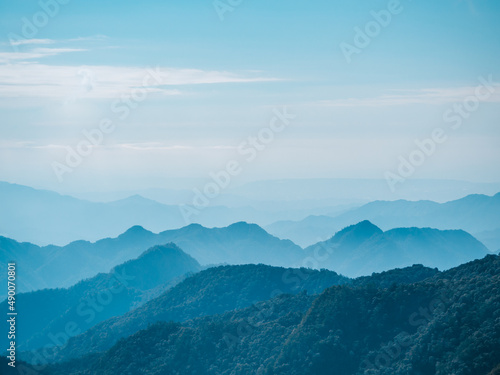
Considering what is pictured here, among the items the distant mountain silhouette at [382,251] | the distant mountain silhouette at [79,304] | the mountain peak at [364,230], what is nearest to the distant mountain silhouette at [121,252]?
the distant mountain silhouette at [382,251]

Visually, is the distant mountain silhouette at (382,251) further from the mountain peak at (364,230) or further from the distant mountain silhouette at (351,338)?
the distant mountain silhouette at (351,338)

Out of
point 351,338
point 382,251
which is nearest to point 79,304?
point 351,338

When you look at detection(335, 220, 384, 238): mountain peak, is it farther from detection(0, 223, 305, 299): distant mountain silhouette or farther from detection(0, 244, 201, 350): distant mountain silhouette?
detection(0, 244, 201, 350): distant mountain silhouette

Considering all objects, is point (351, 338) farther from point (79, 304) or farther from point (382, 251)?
point (382, 251)

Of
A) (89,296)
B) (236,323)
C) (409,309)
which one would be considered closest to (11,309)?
(89,296)

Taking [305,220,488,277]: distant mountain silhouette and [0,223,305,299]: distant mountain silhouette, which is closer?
[0,223,305,299]: distant mountain silhouette

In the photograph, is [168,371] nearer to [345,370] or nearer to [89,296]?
[345,370]

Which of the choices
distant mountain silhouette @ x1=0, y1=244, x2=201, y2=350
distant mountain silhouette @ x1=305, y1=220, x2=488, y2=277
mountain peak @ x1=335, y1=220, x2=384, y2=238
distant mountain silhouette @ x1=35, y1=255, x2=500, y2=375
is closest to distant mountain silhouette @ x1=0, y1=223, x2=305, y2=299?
distant mountain silhouette @ x1=305, y1=220, x2=488, y2=277
